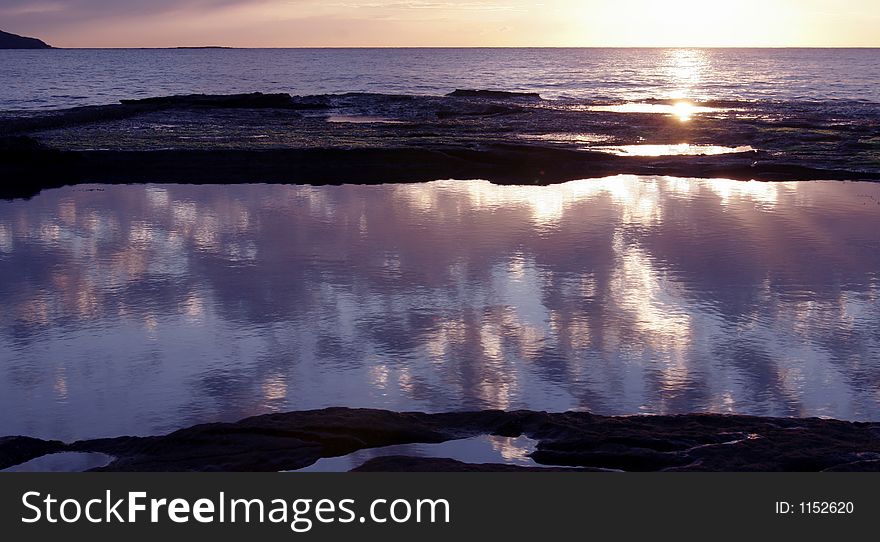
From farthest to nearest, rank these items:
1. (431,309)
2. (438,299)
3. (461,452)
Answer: (438,299) < (431,309) < (461,452)

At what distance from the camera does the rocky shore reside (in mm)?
25359

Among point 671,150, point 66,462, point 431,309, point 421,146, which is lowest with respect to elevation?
point 66,462

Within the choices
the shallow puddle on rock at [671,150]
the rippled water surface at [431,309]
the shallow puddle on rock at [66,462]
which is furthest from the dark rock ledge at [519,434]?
the shallow puddle on rock at [671,150]

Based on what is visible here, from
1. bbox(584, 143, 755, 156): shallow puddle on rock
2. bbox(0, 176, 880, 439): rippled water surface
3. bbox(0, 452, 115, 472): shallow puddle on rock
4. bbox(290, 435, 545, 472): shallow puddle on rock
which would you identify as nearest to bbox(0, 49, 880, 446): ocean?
→ bbox(0, 176, 880, 439): rippled water surface

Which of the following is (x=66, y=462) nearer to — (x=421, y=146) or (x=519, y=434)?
(x=519, y=434)

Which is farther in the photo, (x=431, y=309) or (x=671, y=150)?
(x=671, y=150)

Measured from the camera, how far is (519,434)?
26.2 feet

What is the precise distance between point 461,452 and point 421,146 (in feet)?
75.0

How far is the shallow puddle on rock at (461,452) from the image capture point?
7.43 meters

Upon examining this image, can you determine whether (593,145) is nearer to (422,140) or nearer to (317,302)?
(422,140)

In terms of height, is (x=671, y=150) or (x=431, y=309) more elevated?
(x=671, y=150)

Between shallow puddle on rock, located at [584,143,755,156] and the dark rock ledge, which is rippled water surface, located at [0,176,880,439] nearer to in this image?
the dark rock ledge

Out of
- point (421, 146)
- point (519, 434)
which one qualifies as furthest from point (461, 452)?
point (421, 146)

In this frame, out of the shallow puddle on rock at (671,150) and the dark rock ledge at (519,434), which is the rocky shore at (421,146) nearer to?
the shallow puddle on rock at (671,150)
